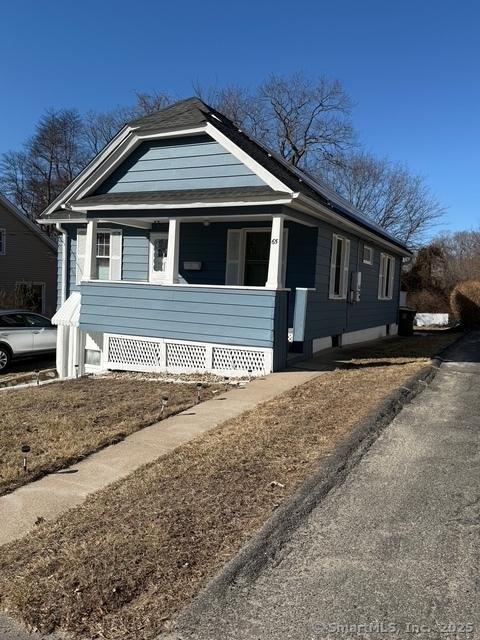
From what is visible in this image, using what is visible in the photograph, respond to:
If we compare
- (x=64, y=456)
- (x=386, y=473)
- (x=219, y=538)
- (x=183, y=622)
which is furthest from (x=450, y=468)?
(x=64, y=456)

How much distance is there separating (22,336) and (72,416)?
8.67m

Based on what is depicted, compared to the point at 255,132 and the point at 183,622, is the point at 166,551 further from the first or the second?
the point at 255,132

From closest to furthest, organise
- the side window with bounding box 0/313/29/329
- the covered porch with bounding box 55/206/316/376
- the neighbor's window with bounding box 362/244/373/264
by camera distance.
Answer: the covered porch with bounding box 55/206/316/376
the side window with bounding box 0/313/29/329
the neighbor's window with bounding box 362/244/373/264

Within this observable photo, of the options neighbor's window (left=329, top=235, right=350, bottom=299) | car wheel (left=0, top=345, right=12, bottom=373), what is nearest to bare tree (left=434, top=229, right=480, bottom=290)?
neighbor's window (left=329, top=235, right=350, bottom=299)

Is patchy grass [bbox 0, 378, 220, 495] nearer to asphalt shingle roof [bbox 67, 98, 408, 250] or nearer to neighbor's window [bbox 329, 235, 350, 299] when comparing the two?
asphalt shingle roof [bbox 67, 98, 408, 250]

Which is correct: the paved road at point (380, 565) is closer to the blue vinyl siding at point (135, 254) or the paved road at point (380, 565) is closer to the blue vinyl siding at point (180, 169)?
the blue vinyl siding at point (180, 169)

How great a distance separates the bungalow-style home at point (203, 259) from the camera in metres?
10.2

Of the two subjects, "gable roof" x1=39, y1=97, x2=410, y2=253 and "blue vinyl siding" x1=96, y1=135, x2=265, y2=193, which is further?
"blue vinyl siding" x1=96, y1=135, x2=265, y2=193

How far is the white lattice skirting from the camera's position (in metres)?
10.2

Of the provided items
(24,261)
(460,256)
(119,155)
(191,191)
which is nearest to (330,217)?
(191,191)

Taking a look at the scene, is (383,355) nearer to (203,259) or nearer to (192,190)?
(203,259)

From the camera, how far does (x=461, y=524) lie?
12.7 ft

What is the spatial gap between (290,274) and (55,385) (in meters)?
5.36

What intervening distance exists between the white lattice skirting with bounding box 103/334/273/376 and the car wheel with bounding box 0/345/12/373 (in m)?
4.36
